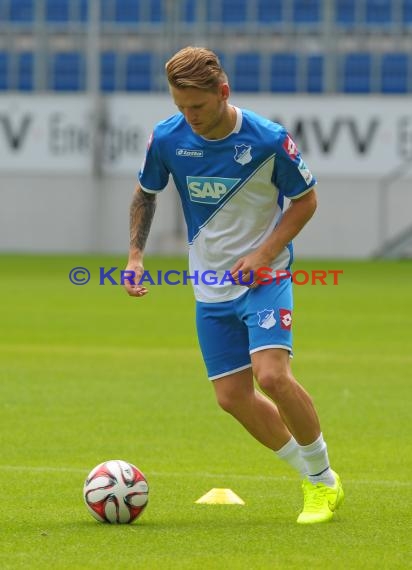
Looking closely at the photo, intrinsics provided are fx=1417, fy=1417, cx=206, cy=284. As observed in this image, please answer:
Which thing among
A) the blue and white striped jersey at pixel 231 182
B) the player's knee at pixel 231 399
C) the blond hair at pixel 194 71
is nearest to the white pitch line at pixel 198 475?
the player's knee at pixel 231 399

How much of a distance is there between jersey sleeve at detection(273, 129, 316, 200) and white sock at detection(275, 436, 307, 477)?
1202 mm

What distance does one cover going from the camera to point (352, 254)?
41.8 m

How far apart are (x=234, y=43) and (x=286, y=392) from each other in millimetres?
36379

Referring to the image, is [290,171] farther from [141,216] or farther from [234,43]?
[234,43]

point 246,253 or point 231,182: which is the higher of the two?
point 231,182

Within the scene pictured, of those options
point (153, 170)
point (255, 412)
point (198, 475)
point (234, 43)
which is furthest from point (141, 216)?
point (234, 43)

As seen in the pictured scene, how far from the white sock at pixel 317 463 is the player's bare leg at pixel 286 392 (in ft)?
0.16

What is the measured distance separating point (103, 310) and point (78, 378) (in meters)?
9.07

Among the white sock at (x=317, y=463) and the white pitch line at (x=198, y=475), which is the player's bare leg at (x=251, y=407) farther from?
the white pitch line at (x=198, y=475)

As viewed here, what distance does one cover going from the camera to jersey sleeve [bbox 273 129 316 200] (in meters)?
6.55

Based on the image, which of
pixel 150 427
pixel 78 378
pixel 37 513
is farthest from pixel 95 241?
pixel 37 513

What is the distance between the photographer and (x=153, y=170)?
22.4 feet

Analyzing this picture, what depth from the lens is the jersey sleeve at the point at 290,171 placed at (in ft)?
21.5

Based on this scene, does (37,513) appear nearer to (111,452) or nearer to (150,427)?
(111,452)
